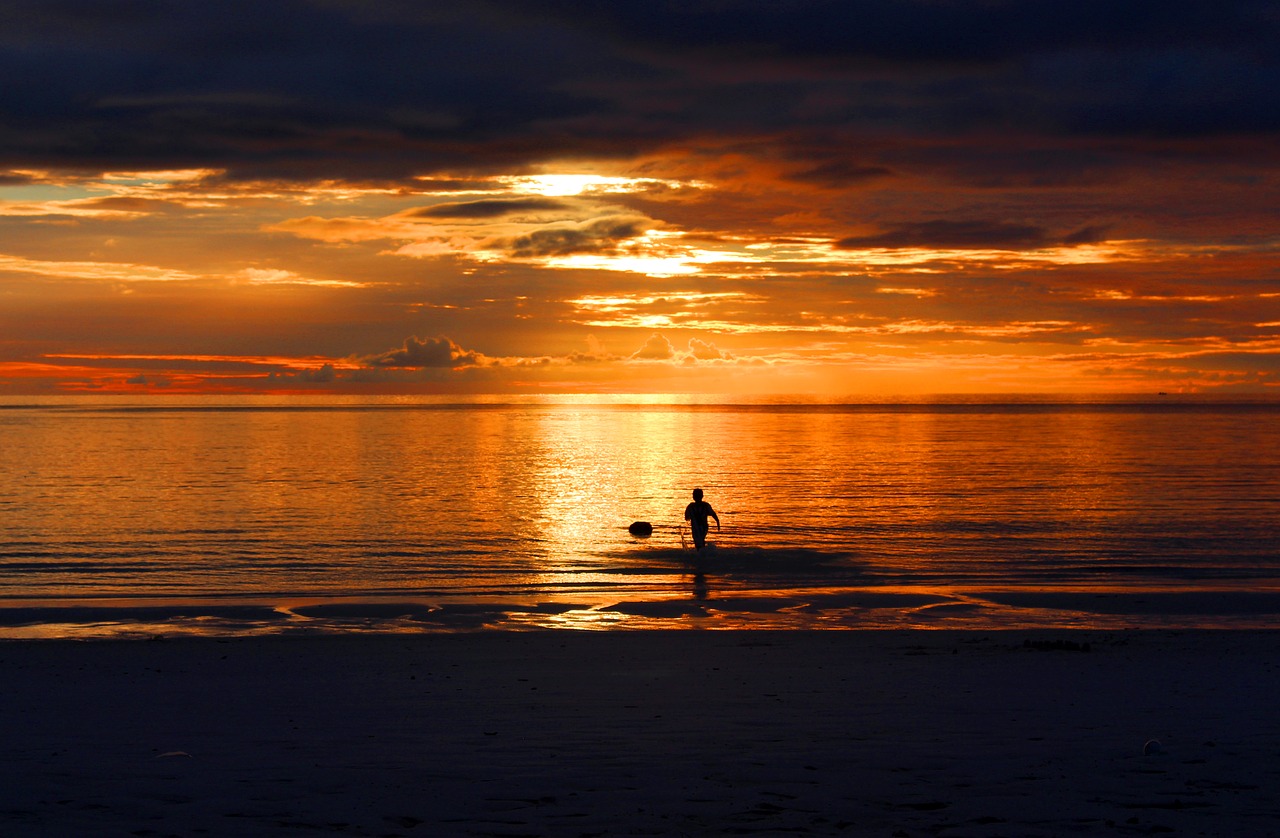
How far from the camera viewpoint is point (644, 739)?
39.2 ft

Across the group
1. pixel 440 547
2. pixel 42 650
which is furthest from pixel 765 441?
pixel 42 650

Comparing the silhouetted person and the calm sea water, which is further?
the silhouetted person

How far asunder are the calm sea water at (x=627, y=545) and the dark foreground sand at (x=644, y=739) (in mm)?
4909

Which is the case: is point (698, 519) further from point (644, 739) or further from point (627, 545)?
point (644, 739)

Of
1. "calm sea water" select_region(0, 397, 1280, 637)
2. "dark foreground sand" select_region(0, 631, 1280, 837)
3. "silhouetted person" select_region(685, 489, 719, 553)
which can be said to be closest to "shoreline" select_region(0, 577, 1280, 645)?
"calm sea water" select_region(0, 397, 1280, 637)

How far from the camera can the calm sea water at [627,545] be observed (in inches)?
955

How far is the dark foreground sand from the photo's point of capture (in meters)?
9.16

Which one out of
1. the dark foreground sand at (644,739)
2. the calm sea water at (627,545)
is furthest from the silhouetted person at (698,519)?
the dark foreground sand at (644,739)

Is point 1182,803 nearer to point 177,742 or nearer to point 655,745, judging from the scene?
point 655,745

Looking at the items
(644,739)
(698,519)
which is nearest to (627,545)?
(698,519)

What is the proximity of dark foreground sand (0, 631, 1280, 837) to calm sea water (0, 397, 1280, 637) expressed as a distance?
491cm

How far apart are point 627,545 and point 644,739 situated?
23.6 m

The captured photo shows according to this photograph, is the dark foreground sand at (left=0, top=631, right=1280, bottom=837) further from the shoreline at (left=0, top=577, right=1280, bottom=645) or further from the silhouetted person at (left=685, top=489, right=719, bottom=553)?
the silhouetted person at (left=685, top=489, right=719, bottom=553)

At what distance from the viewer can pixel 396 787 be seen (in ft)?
33.0
